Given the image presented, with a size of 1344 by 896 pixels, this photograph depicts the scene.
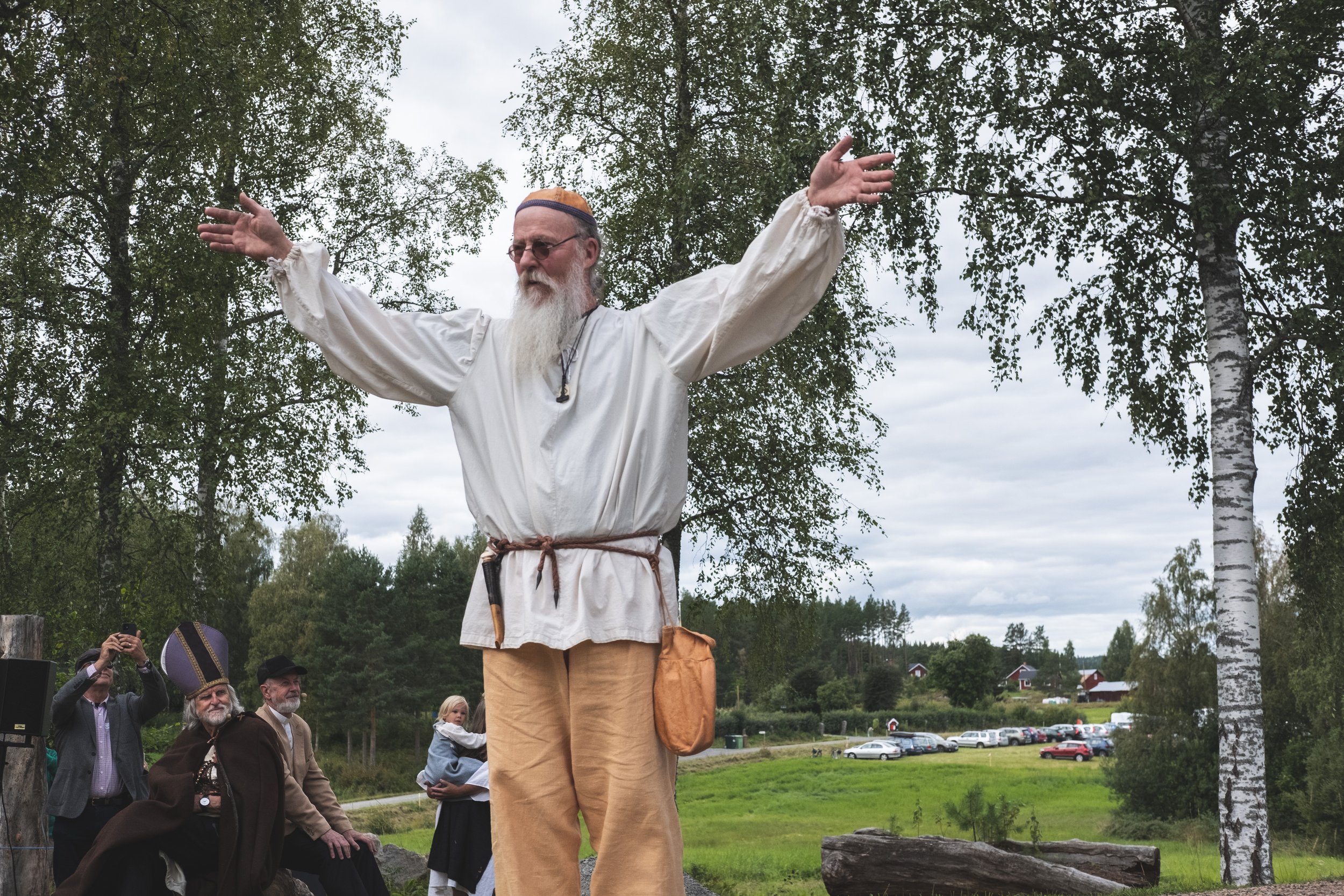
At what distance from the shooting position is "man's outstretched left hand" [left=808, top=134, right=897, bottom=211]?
257 centimetres

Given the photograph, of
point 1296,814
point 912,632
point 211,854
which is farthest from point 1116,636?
point 211,854

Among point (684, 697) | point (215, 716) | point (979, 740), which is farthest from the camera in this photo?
point (979, 740)

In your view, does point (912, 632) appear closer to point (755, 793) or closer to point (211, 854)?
point (755, 793)

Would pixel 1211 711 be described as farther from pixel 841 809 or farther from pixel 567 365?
pixel 567 365

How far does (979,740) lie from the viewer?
222 ft

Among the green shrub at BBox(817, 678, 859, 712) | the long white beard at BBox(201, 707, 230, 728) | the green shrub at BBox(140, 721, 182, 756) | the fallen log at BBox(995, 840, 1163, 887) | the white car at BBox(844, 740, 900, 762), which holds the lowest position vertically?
the white car at BBox(844, 740, 900, 762)

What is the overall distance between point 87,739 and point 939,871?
7395 millimetres

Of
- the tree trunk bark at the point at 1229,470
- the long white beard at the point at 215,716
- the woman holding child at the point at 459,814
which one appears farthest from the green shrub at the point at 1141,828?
the long white beard at the point at 215,716

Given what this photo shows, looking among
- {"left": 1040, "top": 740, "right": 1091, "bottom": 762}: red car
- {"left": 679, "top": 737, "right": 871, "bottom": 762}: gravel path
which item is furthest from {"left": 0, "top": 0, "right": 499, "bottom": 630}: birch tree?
{"left": 1040, "top": 740, "right": 1091, "bottom": 762}: red car

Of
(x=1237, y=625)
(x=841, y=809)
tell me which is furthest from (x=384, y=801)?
(x=1237, y=625)

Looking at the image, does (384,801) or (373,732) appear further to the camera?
(373,732)

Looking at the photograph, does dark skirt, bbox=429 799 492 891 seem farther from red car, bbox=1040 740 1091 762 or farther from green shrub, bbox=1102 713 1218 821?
red car, bbox=1040 740 1091 762

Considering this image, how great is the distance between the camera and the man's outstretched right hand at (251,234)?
286cm

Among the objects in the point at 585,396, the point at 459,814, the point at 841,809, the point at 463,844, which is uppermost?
the point at 585,396
